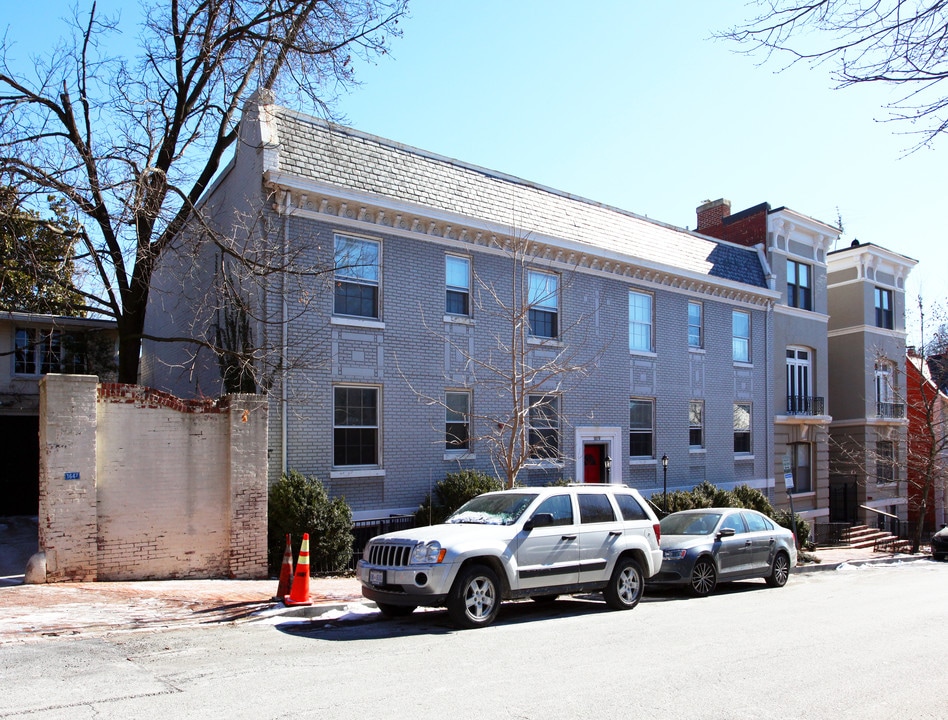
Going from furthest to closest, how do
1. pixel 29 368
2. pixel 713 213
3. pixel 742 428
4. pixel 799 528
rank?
pixel 713 213 < pixel 742 428 < pixel 799 528 < pixel 29 368

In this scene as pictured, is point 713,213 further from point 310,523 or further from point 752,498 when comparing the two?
point 310,523

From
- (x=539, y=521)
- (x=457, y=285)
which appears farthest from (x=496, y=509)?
(x=457, y=285)

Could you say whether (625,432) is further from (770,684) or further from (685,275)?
(770,684)

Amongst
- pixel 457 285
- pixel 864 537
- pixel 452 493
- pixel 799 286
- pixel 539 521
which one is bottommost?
pixel 864 537

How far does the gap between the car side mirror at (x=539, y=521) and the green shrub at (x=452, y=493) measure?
5.93 meters

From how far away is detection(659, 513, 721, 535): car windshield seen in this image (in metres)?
14.9

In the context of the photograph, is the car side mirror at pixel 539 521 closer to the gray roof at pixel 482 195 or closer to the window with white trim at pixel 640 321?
the gray roof at pixel 482 195

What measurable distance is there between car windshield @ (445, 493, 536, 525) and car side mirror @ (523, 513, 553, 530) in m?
0.16

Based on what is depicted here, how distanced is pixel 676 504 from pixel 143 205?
Result: 14344 mm

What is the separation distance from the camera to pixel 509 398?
19.4 m

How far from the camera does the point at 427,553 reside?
9.61 metres

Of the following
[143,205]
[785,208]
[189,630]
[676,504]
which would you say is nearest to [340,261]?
[143,205]

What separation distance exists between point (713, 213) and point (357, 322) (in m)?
Answer: 17.6

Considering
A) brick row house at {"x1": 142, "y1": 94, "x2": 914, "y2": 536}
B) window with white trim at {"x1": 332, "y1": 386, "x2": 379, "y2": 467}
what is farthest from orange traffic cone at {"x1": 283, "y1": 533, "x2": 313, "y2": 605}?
window with white trim at {"x1": 332, "y1": 386, "x2": 379, "y2": 467}
